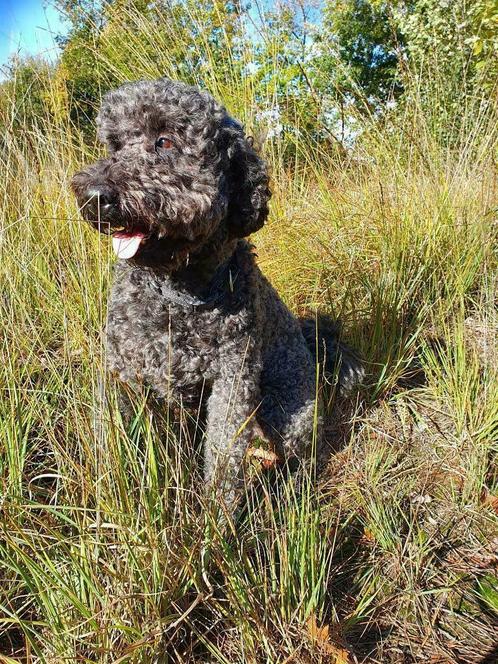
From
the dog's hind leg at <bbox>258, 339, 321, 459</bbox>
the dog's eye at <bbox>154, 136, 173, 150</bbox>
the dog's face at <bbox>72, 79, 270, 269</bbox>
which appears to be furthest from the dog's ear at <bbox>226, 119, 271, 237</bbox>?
the dog's hind leg at <bbox>258, 339, 321, 459</bbox>

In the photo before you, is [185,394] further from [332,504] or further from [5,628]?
[5,628]

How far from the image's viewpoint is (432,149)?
13.1ft

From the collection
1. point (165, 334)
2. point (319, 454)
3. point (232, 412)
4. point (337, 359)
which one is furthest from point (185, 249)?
point (319, 454)

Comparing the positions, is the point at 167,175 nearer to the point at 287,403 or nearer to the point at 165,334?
the point at 165,334

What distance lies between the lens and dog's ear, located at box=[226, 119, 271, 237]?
2.28m

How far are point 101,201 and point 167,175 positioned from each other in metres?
0.33

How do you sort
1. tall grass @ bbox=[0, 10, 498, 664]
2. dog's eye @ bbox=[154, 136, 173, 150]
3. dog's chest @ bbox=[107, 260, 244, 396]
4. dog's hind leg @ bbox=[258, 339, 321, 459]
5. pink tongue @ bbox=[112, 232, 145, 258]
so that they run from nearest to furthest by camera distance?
tall grass @ bbox=[0, 10, 498, 664], pink tongue @ bbox=[112, 232, 145, 258], dog's eye @ bbox=[154, 136, 173, 150], dog's chest @ bbox=[107, 260, 244, 396], dog's hind leg @ bbox=[258, 339, 321, 459]

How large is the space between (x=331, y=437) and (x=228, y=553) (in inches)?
56.1

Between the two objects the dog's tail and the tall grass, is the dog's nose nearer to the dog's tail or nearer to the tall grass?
the tall grass

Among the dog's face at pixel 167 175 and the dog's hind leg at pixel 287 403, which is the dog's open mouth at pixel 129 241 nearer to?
the dog's face at pixel 167 175

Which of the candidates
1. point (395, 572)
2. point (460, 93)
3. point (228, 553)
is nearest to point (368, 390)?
point (395, 572)

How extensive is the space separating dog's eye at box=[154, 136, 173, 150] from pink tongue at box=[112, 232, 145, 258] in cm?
39

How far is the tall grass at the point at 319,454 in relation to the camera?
151 cm

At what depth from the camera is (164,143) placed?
2.15 m
